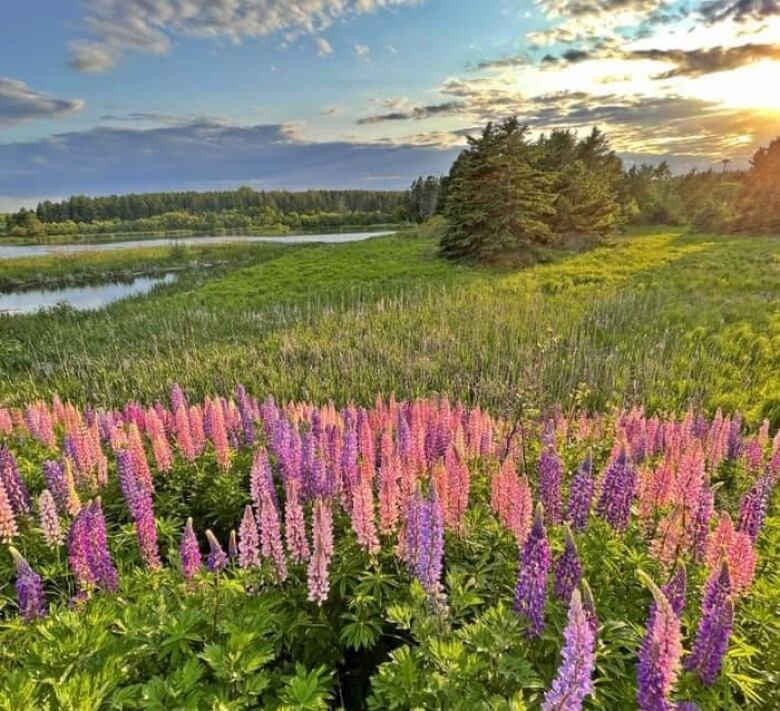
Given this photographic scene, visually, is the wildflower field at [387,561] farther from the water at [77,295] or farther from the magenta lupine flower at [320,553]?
the water at [77,295]

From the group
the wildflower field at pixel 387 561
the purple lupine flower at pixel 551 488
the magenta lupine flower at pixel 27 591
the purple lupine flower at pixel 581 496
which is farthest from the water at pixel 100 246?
the magenta lupine flower at pixel 27 591

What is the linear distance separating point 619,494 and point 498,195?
29.7m

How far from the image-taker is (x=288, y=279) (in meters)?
30.4

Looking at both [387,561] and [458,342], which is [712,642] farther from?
[458,342]

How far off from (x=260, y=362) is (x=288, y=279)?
18458 mm

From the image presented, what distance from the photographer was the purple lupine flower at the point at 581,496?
3206 millimetres

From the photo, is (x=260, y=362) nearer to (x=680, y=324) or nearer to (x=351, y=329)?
(x=351, y=329)

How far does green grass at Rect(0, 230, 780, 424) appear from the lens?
10445 millimetres

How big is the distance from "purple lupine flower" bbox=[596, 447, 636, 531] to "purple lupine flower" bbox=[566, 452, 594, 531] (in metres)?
0.15

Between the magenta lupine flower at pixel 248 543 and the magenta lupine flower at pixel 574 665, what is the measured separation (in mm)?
1820

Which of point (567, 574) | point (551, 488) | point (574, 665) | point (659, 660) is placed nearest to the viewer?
point (574, 665)

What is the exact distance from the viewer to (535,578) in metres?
2.34

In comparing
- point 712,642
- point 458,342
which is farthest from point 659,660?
point 458,342

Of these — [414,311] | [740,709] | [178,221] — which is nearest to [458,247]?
[414,311]
